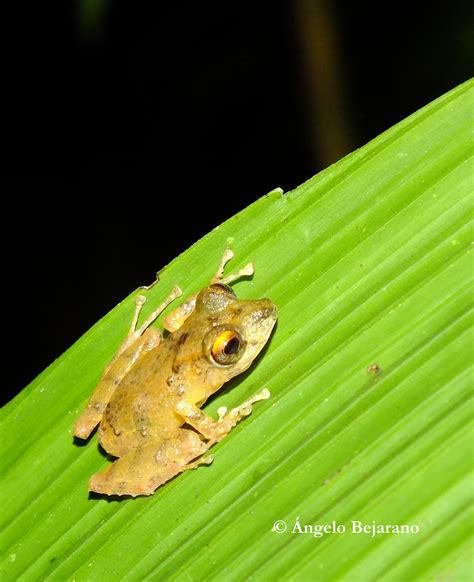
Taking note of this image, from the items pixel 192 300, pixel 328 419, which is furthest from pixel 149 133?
pixel 328 419

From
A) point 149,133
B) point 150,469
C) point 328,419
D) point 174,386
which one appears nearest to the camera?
point 328,419

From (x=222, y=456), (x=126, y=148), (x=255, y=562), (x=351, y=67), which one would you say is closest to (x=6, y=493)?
(x=222, y=456)

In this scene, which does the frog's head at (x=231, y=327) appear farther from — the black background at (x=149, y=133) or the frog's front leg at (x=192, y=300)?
the black background at (x=149, y=133)

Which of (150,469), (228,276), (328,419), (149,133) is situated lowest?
(328,419)

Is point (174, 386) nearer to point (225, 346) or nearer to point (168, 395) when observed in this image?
point (168, 395)

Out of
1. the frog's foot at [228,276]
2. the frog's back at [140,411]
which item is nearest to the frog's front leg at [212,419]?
the frog's back at [140,411]

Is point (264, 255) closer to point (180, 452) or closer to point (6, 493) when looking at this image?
point (180, 452)

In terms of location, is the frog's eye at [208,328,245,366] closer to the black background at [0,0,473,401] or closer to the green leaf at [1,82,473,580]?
the green leaf at [1,82,473,580]

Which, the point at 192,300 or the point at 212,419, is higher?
the point at 192,300
